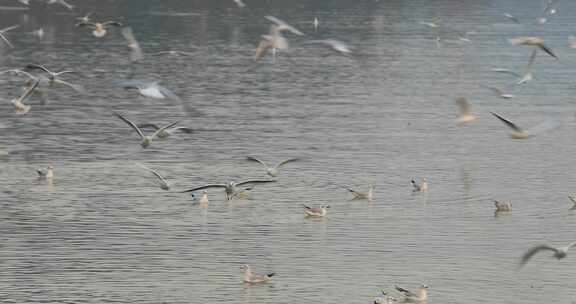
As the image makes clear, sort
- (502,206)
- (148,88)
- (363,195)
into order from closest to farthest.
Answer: (148,88), (502,206), (363,195)

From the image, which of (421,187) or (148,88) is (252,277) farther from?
(421,187)

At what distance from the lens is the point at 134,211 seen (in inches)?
1951

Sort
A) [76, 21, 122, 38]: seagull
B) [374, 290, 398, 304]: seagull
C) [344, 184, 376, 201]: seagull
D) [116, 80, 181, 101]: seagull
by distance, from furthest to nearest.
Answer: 1. [344, 184, 376, 201]: seagull
2. [76, 21, 122, 38]: seagull
3. [116, 80, 181, 101]: seagull
4. [374, 290, 398, 304]: seagull

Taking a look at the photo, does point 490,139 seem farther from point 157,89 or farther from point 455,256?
point 157,89

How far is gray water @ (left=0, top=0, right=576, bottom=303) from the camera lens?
135 ft

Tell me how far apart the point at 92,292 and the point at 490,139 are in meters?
32.4

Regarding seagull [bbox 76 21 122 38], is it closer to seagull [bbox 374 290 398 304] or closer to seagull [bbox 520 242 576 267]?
seagull [bbox 374 290 398 304]

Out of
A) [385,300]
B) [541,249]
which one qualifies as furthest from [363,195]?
[541,249]

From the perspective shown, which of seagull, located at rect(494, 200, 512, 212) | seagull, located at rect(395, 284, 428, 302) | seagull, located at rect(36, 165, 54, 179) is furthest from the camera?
seagull, located at rect(36, 165, 54, 179)

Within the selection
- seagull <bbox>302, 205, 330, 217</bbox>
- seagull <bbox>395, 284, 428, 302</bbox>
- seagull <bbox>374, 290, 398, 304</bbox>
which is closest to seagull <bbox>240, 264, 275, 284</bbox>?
seagull <bbox>374, 290, 398, 304</bbox>

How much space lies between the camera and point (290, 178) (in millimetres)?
55844

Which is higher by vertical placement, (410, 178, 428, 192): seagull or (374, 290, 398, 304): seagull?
(374, 290, 398, 304): seagull

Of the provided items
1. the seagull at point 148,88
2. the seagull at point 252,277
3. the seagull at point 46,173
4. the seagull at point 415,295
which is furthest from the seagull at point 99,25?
the seagull at point 415,295

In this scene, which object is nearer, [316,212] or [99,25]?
[316,212]
